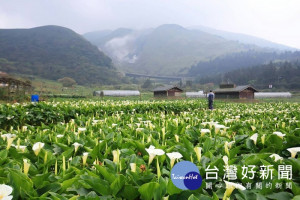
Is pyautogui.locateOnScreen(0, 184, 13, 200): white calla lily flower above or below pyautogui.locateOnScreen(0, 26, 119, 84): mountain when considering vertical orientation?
below

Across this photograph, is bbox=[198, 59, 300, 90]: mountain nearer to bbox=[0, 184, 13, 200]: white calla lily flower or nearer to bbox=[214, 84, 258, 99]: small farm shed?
bbox=[214, 84, 258, 99]: small farm shed

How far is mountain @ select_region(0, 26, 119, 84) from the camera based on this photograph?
373 feet

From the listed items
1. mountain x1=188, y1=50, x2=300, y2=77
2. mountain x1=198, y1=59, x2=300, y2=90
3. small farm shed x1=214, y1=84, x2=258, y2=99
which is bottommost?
small farm shed x1=214, y1=84, x2=258, y2=99

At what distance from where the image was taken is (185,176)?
150cm

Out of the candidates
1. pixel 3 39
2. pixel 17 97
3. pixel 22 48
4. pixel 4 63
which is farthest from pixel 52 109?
pixel 3 39

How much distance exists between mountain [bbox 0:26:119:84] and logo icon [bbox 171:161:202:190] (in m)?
110

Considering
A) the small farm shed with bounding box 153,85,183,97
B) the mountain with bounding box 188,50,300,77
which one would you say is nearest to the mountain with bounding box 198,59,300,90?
the small farm shed with bounding box 153,85,183,97

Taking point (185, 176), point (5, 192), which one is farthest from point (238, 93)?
point (5, 192)

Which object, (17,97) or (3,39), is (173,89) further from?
(3,39)

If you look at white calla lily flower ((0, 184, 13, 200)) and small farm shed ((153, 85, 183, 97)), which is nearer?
white calla lily flower ((0, 184, 13, 200))

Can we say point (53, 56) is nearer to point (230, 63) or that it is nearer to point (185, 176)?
point (230, 63)

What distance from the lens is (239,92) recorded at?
41531mm

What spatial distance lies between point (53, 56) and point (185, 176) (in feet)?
486

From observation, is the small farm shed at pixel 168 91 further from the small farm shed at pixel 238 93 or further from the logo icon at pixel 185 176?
the logo icon at pixel 185 176
